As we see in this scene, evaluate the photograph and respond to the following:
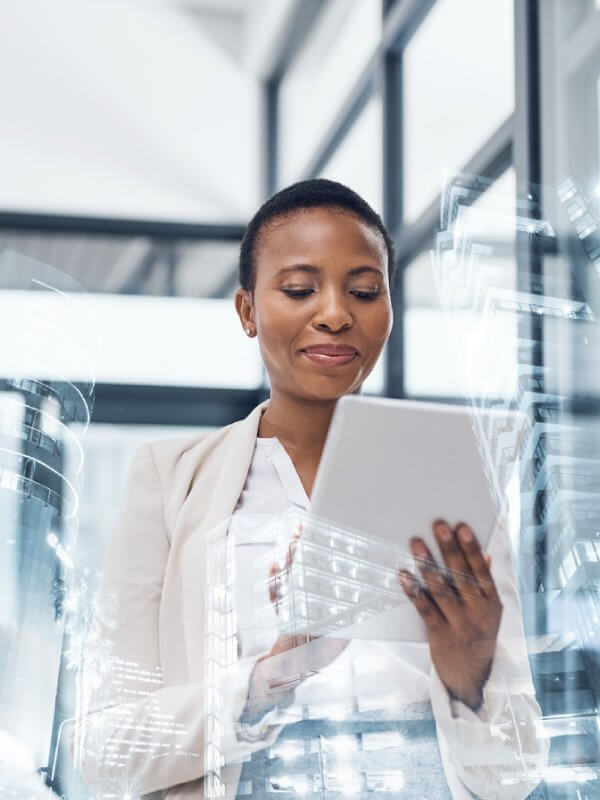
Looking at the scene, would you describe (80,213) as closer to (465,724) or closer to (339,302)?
(339,302)

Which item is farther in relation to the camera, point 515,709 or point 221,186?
point 221,186

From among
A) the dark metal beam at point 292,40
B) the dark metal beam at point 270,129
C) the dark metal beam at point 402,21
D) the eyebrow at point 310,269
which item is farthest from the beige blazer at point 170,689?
the dark metal beam at point 402,21

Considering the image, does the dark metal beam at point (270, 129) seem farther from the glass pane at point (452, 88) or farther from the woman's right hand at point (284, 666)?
the woman's right hand at point (284, 666)

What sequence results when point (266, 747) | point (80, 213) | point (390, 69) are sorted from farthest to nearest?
point (390, 69) → point (80, 213) → point (266, 747)

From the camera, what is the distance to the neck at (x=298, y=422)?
0.77m

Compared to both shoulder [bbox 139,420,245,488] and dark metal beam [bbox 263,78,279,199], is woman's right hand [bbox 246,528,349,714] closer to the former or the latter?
shoulder [bbox 139,420,245,488]

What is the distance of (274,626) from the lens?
737mm

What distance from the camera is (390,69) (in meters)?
1.46

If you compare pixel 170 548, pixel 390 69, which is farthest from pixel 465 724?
pixel 390 69

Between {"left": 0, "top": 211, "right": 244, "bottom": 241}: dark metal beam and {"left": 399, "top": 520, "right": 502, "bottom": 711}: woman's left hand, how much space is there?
443 millimetres

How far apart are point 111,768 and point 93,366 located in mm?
364

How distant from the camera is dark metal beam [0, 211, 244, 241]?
990 millimetres

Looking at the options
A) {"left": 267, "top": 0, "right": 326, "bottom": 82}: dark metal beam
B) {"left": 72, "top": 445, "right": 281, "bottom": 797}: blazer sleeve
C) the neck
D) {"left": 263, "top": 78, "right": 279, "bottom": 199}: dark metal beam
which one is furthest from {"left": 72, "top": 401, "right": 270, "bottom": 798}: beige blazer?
{"left": 267, "top": 0, "right": 326, "bottom": 82}: dark metal beam

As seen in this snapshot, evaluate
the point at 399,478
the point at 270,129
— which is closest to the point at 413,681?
the point at 399,478
